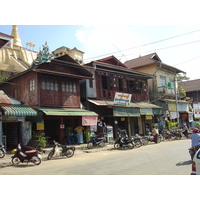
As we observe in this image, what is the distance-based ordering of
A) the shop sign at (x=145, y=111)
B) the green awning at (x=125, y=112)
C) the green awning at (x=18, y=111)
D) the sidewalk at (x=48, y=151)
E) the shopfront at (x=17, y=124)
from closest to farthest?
the sidewalk at (x=48, y=151) < the green awning at (x=18, y=111) < the shopfront at (x=17, y=124) < the green awning at (x=125, y=112) < the shop sign at (x=145, y=111)

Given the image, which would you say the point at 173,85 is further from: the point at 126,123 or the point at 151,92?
the point at 126,123

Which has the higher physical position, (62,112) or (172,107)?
(172,107)

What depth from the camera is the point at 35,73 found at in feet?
54.1

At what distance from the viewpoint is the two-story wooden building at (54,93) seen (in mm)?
16062

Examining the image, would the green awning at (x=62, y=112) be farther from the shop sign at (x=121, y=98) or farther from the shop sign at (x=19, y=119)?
the shop sign at (x=121, y=98)

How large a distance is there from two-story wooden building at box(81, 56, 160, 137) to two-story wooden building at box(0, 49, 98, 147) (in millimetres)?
1846

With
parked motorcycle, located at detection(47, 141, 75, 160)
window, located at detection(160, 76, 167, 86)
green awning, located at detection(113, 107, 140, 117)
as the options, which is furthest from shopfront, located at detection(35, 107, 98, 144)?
window, located at detection(160, 76, 167, 86)

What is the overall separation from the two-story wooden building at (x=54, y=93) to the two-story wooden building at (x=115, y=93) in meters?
1.85

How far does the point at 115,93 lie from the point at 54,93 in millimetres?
6427

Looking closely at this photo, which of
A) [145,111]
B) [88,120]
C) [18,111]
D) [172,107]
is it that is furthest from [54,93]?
[172,107]

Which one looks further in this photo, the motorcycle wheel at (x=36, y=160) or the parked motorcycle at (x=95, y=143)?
the parked motorcycle at (x=95, y=143)

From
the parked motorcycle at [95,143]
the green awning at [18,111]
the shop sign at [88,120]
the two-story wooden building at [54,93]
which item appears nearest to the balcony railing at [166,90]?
the two-story wooden building at [54,93]

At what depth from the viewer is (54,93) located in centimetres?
1719

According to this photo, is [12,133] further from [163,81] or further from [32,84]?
[163,81]
